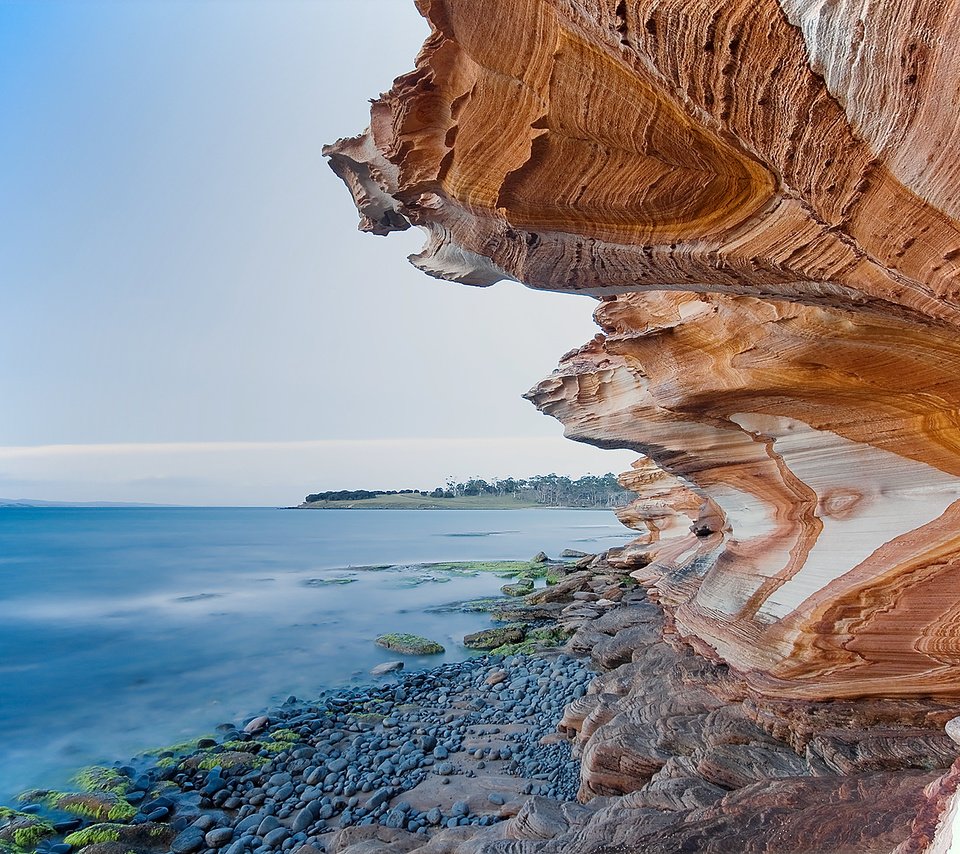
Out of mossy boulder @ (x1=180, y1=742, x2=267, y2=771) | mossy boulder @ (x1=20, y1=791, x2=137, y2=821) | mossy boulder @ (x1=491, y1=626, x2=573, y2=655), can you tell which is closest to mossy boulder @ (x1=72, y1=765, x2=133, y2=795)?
mossy boulder @ (x1=20, y1=791, x2=137, y2=821)

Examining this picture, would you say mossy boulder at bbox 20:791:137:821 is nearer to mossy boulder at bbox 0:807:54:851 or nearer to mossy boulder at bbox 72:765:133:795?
mossy boulder at bbox 72:765:133:795

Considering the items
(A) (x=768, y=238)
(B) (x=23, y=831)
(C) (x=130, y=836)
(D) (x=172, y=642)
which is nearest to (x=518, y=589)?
(D) (x=172, y=642)

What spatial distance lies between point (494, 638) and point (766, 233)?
13.4 m

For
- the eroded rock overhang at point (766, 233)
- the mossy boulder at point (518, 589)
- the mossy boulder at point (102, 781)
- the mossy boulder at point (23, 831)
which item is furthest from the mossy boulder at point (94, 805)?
the mossy boulder at point (518, 589)

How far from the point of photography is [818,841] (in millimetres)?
2943

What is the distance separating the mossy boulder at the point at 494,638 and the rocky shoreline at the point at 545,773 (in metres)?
2.71

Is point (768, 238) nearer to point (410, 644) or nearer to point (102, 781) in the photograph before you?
point (102, 781)

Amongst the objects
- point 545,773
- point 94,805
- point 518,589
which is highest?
point 545,773

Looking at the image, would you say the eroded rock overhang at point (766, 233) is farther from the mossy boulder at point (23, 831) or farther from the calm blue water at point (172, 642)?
the calm blue water at point (172, 642)

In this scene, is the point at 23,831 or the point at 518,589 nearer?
the point at 23,831

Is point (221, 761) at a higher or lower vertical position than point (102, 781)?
higher

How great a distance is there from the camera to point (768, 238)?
2.73 m

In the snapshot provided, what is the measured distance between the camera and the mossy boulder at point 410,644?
14133 millimetres

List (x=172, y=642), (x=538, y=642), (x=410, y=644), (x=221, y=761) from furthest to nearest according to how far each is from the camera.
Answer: (x=172, y=642) → (x=410, y=644) → (x=538, y=642) → (x=221, y=761)
